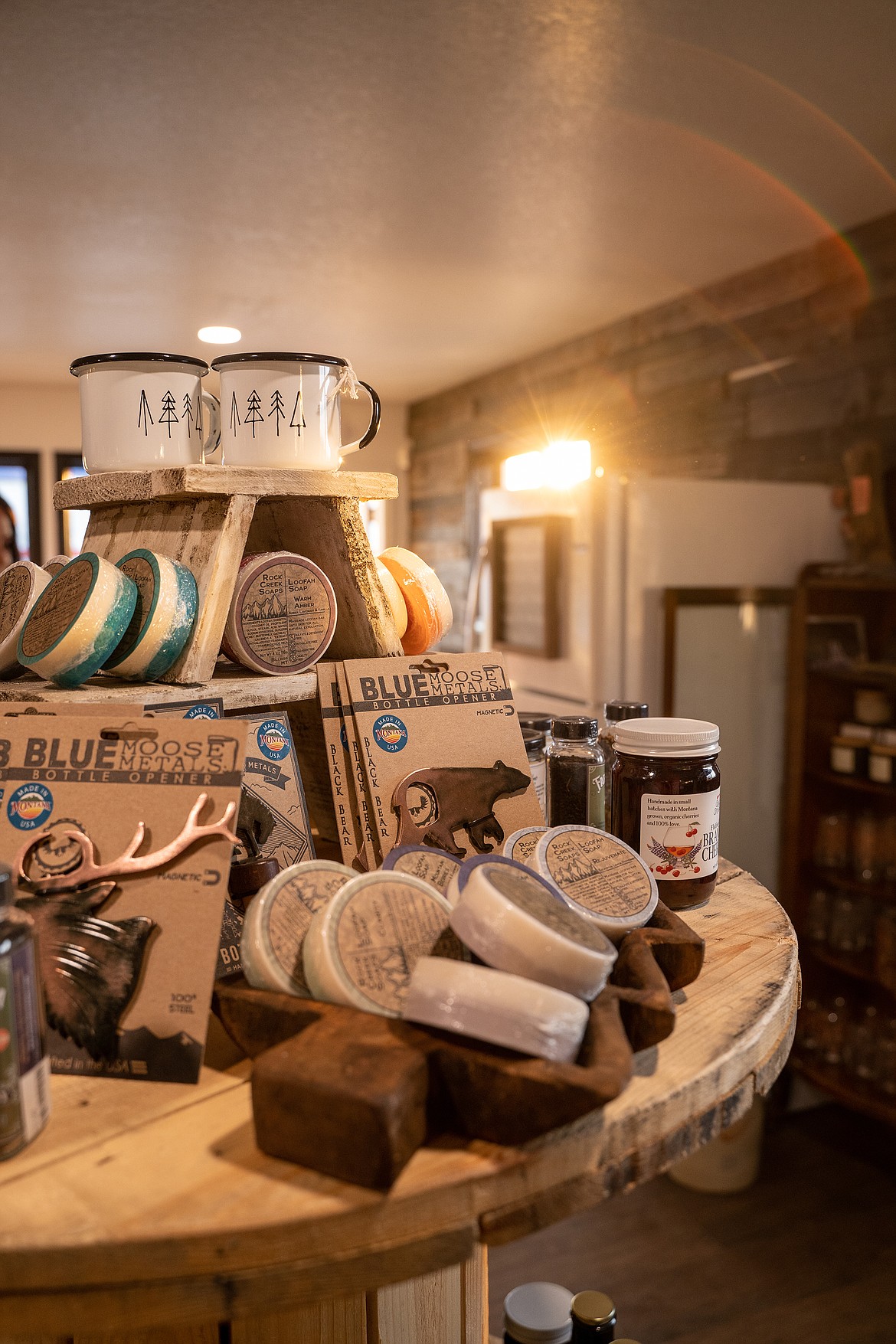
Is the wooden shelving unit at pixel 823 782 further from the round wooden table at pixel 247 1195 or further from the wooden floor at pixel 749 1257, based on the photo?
the round wooden table at pixel 247 1195

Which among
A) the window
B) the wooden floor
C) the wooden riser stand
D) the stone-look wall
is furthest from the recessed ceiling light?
the wooden floor

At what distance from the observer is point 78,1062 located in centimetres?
75

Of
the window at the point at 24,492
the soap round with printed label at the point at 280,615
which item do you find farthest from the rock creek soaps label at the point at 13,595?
the window at the point at 24,492

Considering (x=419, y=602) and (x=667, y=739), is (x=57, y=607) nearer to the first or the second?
(x=419, y=602)

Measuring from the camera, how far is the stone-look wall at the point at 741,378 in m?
3.06

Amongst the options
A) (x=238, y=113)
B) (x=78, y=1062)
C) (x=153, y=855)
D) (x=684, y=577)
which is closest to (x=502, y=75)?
(x=238, y=113)

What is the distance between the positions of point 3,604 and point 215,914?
56cm

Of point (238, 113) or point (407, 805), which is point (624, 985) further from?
point (238, 113)

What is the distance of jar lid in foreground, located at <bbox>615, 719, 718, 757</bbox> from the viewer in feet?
3.44

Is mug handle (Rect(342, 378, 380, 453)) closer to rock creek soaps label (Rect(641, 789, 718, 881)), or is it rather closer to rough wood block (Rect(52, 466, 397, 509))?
rough wood block (Rect(52, 466, 397, 509))

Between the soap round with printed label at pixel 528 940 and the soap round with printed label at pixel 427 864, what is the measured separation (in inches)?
6.9

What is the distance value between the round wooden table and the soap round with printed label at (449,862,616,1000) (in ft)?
0.27

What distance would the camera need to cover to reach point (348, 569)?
1.20 meters

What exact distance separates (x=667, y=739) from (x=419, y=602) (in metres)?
0.39
